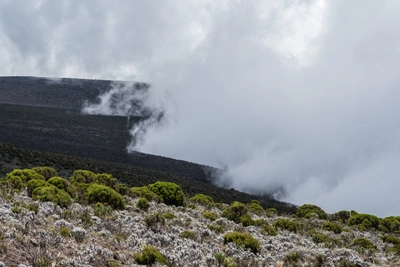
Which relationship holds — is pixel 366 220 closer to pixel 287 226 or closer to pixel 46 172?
pixel 287 226

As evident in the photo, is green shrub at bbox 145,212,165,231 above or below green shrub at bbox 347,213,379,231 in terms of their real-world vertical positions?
below

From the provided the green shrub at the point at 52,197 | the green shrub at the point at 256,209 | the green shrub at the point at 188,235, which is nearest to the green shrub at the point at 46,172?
the green shrub at the point at 52,197

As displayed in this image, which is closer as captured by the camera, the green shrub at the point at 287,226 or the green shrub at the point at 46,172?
the green shrub at the point at 287,226

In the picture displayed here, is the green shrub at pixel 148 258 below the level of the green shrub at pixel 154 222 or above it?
below

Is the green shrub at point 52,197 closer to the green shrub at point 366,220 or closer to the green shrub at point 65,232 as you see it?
the green shrub at point 65,232

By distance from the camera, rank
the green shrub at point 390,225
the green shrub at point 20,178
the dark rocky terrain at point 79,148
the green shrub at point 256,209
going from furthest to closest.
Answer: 1. the dark rocky terrain at point 79,148
2. the green shrub at point 256,209
3. the green shrub at point 390,225
4. the green shrub at point 20,178

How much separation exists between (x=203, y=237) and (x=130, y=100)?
135 metres

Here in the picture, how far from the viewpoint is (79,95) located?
148000 millimetres

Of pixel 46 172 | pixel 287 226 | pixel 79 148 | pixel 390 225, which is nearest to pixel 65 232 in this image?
pixel 287 226

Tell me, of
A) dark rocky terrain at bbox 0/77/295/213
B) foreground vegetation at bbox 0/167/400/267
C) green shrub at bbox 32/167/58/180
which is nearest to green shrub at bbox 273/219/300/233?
foreground vegetation at bbox 0/167/400/267

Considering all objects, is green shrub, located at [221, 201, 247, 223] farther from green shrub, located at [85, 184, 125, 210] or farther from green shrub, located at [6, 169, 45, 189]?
green shrub, located at [6, 169, 45, 189]

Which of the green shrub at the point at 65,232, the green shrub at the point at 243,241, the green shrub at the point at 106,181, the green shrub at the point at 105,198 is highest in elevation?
the green shrub at the point at 106,181

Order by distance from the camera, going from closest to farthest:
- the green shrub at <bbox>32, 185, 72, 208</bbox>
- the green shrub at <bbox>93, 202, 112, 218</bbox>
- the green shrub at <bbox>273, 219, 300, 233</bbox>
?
the green shrub at <bbox>93, 202, 112, 218</bbox>, the green shrub at <bbox>32, 185, 72, 208</bbox>, the green shrub at <bbox>273, 219, 300, 233</bbox>

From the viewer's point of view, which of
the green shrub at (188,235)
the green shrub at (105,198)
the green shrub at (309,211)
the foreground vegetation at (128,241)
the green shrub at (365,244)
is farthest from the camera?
the green shrub at (309,211)
